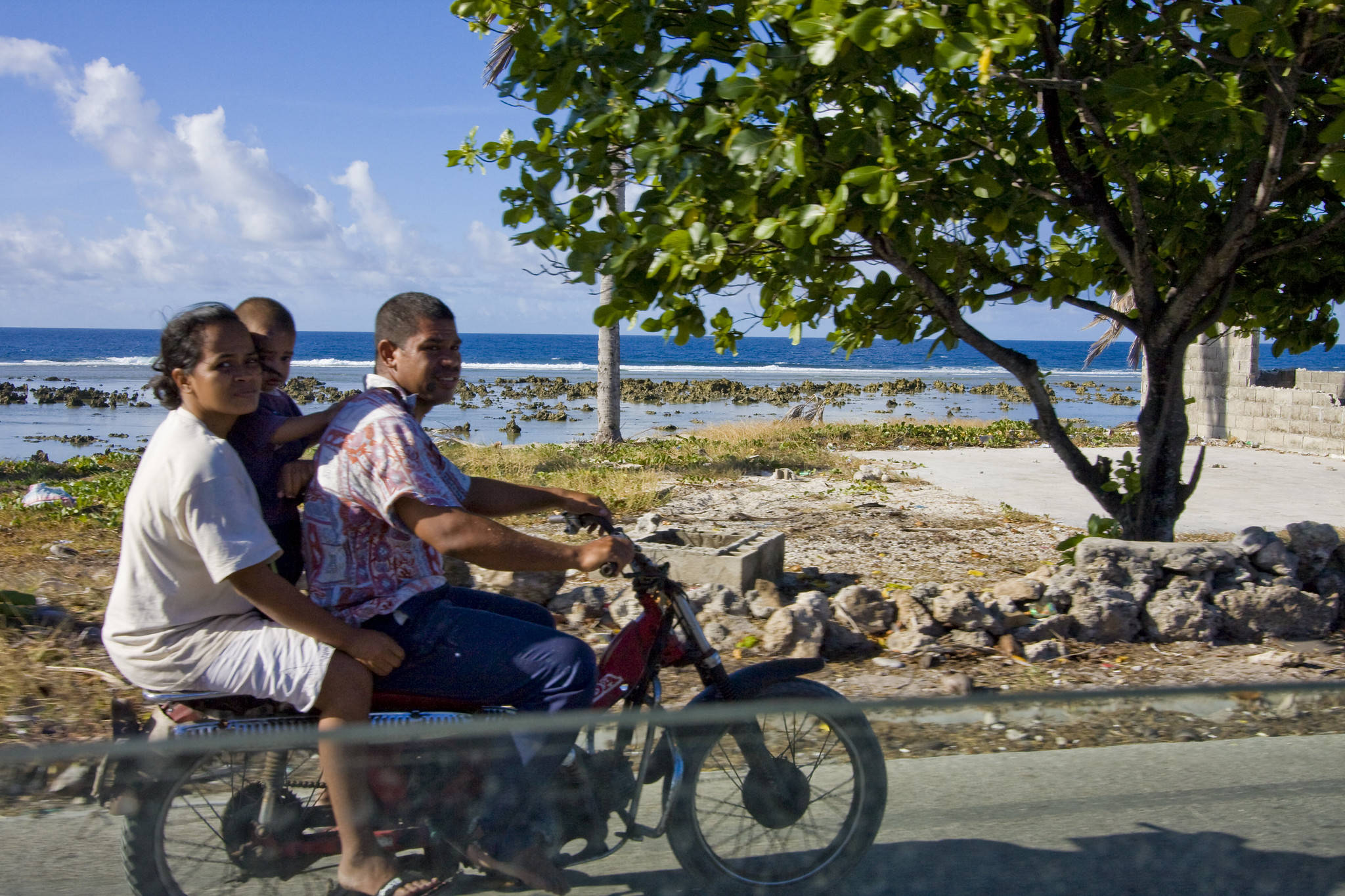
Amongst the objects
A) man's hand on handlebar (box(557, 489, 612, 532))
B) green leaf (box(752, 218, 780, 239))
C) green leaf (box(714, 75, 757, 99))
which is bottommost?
man's hand on handlebar (box(557, 489, 612, 532))

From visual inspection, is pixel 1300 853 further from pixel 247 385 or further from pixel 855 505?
pixel 855 505

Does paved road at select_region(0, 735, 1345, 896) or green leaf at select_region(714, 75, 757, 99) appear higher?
green leaf at select_region(714, 75, 757, 99)

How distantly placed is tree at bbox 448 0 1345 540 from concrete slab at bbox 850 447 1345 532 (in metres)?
3.05

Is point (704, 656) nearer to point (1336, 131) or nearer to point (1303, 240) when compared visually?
point (1336, 131)

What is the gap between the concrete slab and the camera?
368 inches

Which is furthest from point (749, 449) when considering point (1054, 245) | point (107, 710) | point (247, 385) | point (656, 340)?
point (656, 340)

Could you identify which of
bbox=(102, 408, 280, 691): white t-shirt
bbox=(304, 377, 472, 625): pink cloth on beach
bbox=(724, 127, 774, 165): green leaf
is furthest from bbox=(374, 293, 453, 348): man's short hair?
bbox=(724, 127, 774, 165): green leaf

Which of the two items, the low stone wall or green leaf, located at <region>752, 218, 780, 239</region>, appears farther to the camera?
the low stone wall

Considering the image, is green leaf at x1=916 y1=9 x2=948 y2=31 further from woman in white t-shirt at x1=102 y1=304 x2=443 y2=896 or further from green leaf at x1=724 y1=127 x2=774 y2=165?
woman in white t-shirt at x1=102 y1=304 x2=443 y2=896

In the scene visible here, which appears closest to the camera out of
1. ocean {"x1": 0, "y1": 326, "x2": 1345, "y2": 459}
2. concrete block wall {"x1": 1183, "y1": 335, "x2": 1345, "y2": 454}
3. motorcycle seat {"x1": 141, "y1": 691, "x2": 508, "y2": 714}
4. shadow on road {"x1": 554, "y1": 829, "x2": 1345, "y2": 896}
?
shadow on road {"x1": 554, "y1": 829, "x2": 1345, "y2": 896}

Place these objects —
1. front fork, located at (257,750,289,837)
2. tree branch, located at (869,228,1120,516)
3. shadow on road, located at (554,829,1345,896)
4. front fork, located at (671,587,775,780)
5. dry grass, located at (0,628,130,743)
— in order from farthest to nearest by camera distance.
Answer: tree branch, located at (869,228,1120,516)
dry grass, located at (0,628,130,743)
front fork, located at (671,587,775,780)
front fork, located at (257,750,289,837)
shadow on road, located at (554,829,1345,896)

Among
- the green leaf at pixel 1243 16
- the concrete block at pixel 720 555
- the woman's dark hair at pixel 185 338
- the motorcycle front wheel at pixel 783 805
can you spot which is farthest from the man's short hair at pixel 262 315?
the green leaf at pixel 1243 16

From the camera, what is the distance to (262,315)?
130 inches

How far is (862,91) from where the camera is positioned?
487cm
